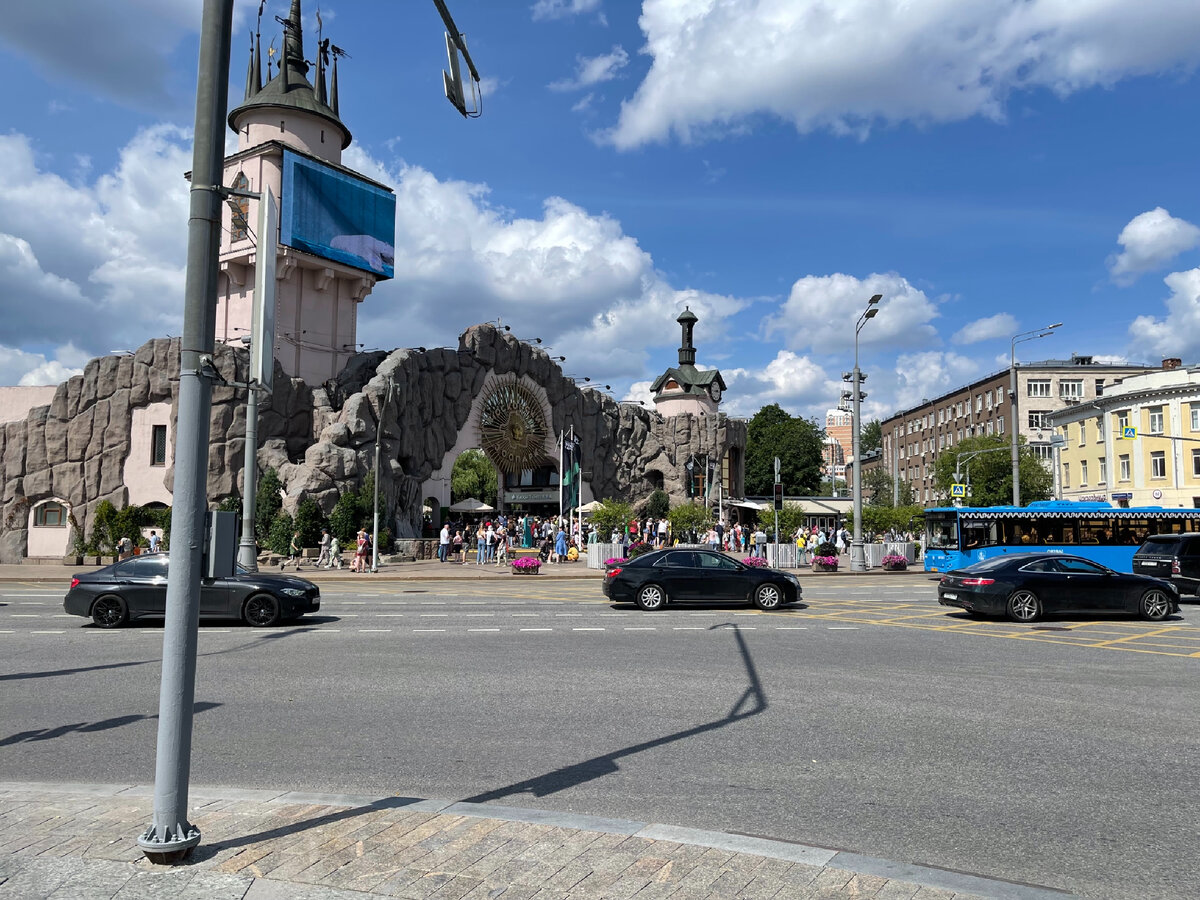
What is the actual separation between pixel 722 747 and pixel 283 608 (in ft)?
33.2

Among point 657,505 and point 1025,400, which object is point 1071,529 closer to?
point 657,505

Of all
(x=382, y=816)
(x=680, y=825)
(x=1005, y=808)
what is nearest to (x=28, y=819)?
(x=382, y=816)

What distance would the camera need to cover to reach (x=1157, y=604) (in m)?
16.1

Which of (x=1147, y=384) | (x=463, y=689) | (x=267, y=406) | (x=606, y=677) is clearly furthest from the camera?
(x=1147, y=384)

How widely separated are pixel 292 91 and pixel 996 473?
185 ft

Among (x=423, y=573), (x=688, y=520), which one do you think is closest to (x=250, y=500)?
(x=423, y=573)

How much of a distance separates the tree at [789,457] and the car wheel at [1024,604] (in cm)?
7225

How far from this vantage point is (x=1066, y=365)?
79.1m

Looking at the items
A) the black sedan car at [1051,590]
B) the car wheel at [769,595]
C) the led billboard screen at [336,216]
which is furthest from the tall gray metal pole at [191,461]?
the led billboard screen at [336,216]

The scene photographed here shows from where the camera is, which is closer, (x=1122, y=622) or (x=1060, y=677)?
(x=1060, y=677)

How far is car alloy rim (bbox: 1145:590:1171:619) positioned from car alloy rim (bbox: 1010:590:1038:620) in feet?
7.69

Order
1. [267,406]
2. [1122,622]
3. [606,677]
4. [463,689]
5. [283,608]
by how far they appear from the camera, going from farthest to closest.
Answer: [267,406], [1122,622], [283,608], [606,677], [463,689]

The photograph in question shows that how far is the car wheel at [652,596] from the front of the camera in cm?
1797

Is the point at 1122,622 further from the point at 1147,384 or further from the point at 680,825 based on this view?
the point at 1147,384
